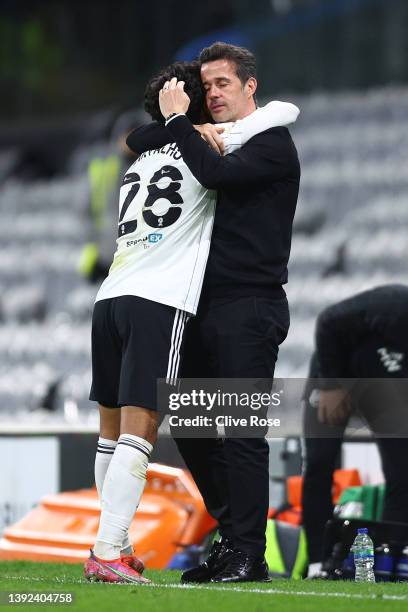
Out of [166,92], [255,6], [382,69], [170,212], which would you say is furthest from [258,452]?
[255,6]

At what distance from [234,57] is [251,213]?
1.50ft

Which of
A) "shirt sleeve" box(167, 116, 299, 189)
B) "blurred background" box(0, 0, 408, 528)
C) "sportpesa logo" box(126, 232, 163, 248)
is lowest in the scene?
"sportpesa logo" box(126, 232, 163, 248)

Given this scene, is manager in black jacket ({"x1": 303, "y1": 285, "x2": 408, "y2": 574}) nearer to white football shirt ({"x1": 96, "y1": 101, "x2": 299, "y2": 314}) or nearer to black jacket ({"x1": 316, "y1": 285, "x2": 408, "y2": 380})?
black jacket ({"x1": 316, "y1": 285, "x2": 408, "y2": 380})

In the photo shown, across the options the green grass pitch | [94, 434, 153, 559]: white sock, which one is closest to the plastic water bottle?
the green grass pitch

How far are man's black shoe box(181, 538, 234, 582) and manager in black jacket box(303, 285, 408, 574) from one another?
1.27 meters

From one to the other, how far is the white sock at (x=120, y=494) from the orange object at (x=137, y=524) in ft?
6.66

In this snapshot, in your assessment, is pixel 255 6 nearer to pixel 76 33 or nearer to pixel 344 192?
pixel 344 192

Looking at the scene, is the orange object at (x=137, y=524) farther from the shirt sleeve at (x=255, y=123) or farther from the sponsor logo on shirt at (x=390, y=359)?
the shirt sleeve at (x=255, y=123)

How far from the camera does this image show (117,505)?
334 cm

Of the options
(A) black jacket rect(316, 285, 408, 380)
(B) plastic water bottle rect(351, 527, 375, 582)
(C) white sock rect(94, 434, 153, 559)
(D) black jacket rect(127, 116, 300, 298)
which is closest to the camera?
(C) white sock rect(94, 434, 153, 559)

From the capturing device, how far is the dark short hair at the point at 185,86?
362 centimetres

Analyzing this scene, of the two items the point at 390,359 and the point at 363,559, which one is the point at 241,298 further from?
the point at 390,359

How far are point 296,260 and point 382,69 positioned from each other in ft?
6.31

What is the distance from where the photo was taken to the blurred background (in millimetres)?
10055
